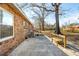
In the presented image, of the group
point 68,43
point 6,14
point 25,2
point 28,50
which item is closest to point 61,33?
point 68,43

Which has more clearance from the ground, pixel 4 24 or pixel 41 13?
pixel 41 13

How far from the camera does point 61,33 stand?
16.9ft

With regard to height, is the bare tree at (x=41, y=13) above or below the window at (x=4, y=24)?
above

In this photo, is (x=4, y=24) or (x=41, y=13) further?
(x=41, y=13)

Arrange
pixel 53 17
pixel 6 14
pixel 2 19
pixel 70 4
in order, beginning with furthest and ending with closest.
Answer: pixel 53 17, pixel 70 4, pixel 6 14, pixel 2 19

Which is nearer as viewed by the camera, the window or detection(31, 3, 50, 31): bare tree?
the window

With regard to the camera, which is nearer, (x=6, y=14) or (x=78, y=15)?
(x=6, y=14)

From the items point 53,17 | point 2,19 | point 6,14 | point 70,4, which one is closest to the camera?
point 2,19

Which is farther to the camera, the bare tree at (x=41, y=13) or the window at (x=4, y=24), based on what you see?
the bare tree at (x=41, y=13)

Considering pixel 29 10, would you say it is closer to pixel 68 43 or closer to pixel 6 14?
→ pixel 6 14

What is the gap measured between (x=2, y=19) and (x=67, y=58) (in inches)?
72.0

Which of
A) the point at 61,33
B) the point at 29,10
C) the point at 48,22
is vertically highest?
the point at 29,10

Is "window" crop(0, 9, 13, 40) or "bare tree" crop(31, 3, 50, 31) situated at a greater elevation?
"bare tree" crop(31, 3, 50, 31)

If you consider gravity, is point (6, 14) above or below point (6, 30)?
above
